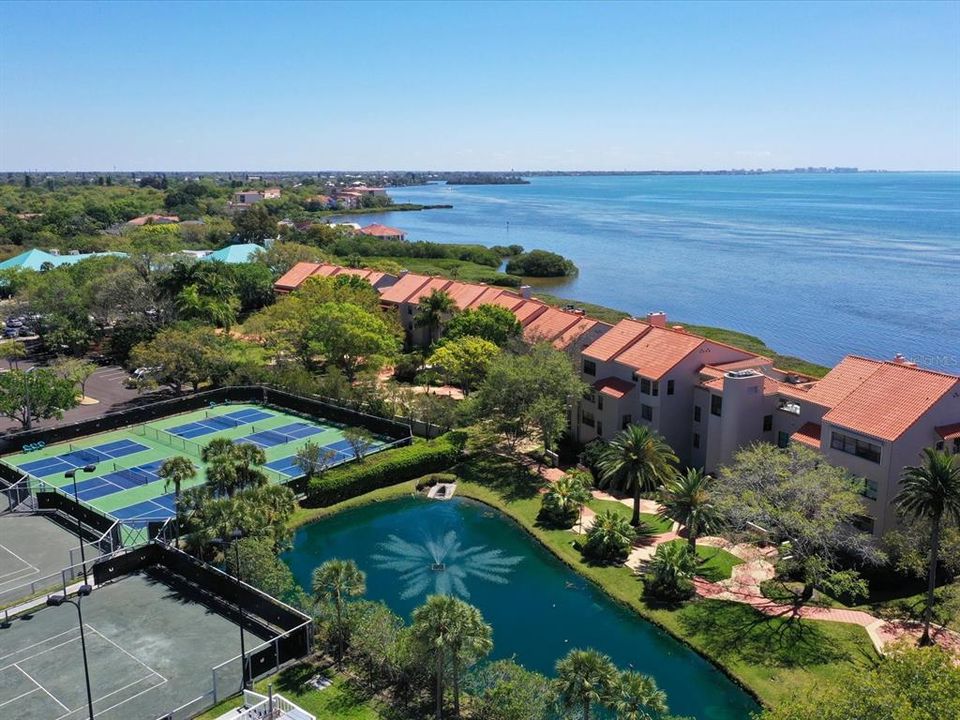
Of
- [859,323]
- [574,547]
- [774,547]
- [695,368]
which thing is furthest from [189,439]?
[859,323]

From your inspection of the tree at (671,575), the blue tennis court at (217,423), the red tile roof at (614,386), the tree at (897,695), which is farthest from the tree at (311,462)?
the tree at (897,695)

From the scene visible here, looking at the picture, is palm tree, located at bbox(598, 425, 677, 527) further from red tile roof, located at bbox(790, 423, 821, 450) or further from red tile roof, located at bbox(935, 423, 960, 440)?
red tile roof, located at bbox(935, 423, 960, 440)

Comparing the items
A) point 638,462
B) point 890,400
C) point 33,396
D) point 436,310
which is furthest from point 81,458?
point 890,400

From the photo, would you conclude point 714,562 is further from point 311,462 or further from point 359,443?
point 311,462

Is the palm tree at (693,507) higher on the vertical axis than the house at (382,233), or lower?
lower

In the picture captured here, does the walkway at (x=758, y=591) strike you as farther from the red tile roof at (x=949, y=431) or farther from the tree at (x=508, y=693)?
the tree at (x=508, y=693)

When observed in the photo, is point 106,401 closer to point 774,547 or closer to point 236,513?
point 236,513

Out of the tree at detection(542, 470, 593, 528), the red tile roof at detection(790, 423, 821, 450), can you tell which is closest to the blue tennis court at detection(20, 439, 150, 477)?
the tree at detection(542, 470, 593, 528)
